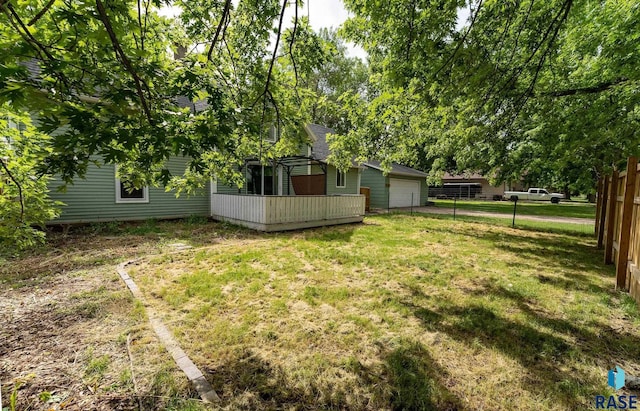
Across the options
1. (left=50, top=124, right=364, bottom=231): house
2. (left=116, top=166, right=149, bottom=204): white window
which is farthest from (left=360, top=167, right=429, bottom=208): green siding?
(left=116, top=166, right=149, bottom=204): white window

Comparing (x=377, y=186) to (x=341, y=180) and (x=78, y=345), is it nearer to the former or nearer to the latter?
(x=341, y=180)

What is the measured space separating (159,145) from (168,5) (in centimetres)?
224

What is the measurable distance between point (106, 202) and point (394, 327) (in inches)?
404

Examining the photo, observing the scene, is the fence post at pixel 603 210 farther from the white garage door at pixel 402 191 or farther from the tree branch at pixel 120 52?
the white garage door at pixel 402 191

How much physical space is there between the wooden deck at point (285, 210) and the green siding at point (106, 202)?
1257 millimetres

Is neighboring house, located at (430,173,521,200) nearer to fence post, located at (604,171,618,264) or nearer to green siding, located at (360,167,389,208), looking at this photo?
green siding, located at (360,167,389,208)

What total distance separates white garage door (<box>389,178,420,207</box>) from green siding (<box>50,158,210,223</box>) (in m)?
13.6

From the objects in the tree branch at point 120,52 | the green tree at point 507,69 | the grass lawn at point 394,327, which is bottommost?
the grass lawn at point 394,327

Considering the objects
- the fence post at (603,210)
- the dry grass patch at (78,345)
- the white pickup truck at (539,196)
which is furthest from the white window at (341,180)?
the white pickup truck at (539,196)

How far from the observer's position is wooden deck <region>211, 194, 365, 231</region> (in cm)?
884

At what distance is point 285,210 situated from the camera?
917 centimetres

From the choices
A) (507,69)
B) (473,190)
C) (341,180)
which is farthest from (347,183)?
(473,190)

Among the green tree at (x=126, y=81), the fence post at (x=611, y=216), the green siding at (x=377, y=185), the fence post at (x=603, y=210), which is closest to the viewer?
the green tree at (x=126, y=81)

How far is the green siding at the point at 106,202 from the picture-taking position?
852cm
